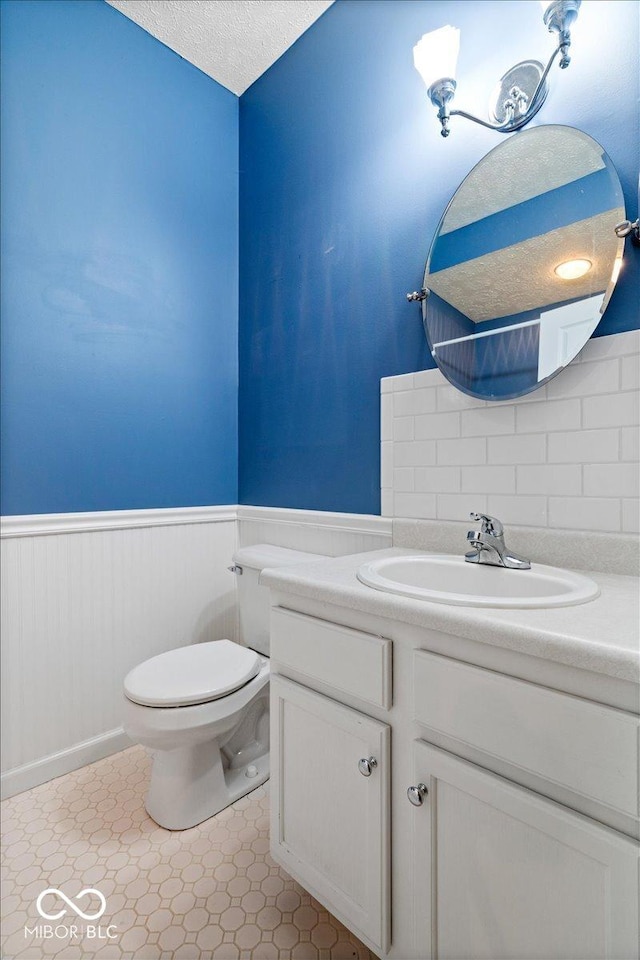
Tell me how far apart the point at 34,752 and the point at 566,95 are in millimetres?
2427

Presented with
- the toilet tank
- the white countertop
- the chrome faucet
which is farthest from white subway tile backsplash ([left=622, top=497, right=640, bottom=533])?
the toilet tank

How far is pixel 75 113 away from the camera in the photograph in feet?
5.30

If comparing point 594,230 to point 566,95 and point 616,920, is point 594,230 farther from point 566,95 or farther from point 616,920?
point 616,920

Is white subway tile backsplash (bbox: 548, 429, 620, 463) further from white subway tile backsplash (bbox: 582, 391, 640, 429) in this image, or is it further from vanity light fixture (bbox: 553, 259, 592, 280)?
vanity light fixture (bbox: 553, 259, 592, 280)

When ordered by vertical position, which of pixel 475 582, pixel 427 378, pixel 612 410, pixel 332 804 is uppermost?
pixel 427 378

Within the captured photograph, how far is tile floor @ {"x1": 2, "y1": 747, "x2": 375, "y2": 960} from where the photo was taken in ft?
3.34

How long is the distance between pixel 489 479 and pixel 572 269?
1.74 ft

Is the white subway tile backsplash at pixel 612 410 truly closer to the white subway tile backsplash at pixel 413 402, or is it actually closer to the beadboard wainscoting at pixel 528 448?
the beadboard wainscoting at pixel 528 448

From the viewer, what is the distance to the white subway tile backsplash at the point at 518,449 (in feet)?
3.77

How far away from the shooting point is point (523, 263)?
1.16 m

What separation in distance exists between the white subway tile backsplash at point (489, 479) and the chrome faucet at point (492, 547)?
138 millimetres

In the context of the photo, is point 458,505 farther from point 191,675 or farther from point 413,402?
point 191,675

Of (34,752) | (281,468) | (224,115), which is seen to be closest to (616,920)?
(281,468)

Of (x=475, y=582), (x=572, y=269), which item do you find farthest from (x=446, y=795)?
(x=572, y=269)
